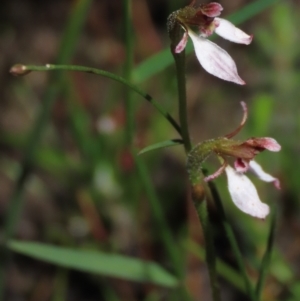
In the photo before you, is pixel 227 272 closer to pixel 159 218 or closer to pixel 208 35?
pixel 159 218

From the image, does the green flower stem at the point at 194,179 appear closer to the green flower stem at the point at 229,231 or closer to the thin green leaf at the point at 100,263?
the green flower stem at the point at 229,231

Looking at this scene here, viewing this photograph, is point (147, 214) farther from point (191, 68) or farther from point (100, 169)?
point (191, 68)

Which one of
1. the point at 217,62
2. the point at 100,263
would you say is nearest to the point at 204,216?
the point at 217,62

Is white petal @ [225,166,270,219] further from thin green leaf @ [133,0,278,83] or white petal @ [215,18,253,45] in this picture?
thin green leaf @ [133,0,278,83]

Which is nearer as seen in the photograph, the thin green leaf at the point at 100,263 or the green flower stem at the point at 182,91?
the green flower stem at the point at 182,91

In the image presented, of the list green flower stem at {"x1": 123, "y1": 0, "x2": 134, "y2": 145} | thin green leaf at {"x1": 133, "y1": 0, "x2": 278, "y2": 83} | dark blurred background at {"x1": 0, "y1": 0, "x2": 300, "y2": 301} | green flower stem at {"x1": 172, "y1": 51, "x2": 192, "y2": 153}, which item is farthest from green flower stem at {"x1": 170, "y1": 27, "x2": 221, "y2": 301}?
dark blurred background at {"x1": 0, "y1": 0, "x2": 300, "y2": 301}

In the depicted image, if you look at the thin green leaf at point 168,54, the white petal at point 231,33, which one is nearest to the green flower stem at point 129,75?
the thin green leaf at point 168,54

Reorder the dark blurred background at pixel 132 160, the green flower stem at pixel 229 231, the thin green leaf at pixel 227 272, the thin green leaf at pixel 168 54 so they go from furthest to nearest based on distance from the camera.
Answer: the dark blurred background at pixel 132 160 < the thin green leaf at pixel 227 272 < the thin green leaf at pixel 168 54 < the green flower stem at pixel 229 231
